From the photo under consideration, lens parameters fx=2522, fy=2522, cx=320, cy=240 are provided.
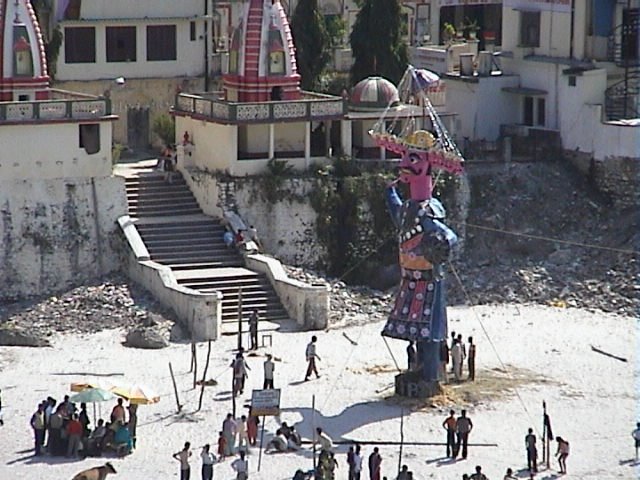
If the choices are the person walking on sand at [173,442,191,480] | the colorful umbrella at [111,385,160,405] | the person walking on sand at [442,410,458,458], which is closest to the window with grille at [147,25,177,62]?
the colorful umbrella at [111,385,160,405]

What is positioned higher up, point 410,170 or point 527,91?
point 527,91

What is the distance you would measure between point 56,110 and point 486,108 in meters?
13.4

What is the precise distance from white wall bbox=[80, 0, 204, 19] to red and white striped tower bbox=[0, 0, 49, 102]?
27.4ft

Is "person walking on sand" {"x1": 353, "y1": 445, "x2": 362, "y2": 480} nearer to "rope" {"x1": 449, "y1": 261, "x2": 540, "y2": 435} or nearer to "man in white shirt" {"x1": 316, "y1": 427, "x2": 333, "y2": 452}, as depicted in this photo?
"man in white shirt" {"x1": 316, "y1": 427, "x2": 333, "y2": 452}

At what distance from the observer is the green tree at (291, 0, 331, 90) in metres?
72.1

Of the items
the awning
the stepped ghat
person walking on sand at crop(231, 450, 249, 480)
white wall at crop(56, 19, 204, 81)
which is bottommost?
person walking on sand at crop(231, 450, 249, 480)

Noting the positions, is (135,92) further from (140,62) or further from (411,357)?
(411,357)

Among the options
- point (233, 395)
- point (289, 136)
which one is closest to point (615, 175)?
point (289, 136)

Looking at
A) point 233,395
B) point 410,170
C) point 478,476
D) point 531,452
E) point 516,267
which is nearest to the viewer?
point 478,476

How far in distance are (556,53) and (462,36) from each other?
12731 mm

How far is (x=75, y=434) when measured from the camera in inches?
1945

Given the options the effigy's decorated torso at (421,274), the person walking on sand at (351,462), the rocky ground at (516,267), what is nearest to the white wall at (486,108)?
the rocky ground at (516,267)

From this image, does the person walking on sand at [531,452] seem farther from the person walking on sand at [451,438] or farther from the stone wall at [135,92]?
the stone wall at [135,92]

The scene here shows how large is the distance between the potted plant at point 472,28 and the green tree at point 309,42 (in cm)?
784
